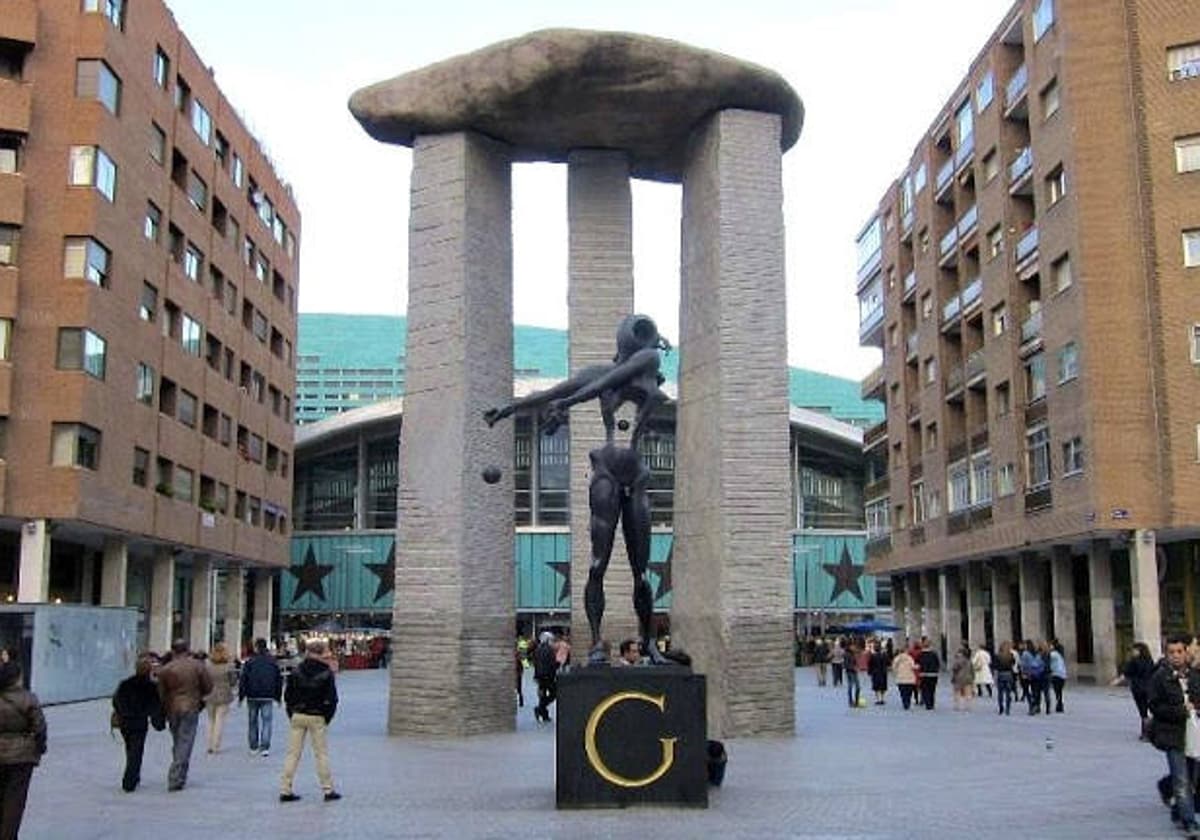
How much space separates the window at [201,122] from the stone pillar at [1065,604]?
3197cm

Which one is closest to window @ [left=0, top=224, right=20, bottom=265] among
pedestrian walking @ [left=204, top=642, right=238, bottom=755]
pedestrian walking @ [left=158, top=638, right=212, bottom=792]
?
pedestrian walking @ [left=204, top=642, right=238, bottom=755]

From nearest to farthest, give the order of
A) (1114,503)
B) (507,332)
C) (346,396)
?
1. (507,332)
2. (1114,503)
3. (346,396)

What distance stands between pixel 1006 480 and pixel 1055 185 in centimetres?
995

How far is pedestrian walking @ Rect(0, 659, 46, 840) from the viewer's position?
9.10 metres

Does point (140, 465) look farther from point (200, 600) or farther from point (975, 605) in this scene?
point (975, 605)

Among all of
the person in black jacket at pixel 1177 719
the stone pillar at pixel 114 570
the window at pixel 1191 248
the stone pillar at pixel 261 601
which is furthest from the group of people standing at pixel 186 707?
the stone pillar at pixel 261 601

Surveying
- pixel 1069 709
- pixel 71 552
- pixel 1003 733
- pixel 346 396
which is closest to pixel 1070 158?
pixel 1069 709

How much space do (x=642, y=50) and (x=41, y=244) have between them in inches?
900

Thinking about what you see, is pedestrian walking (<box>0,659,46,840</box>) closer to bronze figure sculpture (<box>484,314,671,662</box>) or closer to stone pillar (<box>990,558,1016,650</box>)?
bronze figure sculpture (<box>484,314,671,662</box>)

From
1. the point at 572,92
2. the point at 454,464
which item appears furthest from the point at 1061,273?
the point at 454,464

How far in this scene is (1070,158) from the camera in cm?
3725

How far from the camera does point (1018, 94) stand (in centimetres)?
4256

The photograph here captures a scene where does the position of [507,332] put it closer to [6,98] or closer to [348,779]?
[348,779]

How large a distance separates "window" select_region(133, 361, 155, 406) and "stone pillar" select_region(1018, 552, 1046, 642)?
28666 mm
